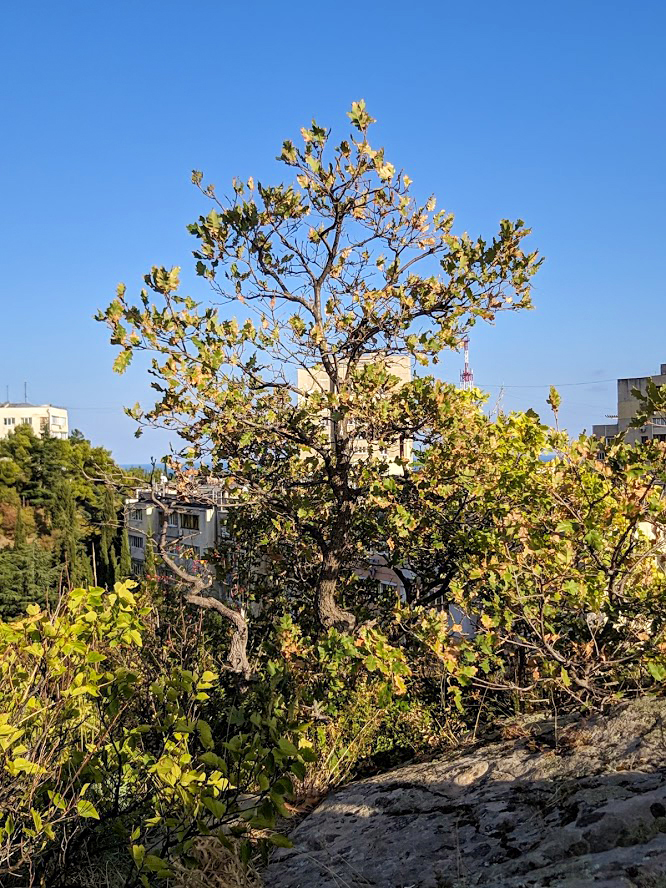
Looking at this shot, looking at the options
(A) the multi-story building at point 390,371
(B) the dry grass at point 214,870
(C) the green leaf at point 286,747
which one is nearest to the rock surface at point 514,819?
(B) the dry grass at point 214,870

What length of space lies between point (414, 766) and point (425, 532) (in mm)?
2056

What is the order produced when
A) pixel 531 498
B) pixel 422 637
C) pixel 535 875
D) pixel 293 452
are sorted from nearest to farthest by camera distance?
pixel 535 875 < pixel 422 637 < pixel 531 498 < pixel 293 452

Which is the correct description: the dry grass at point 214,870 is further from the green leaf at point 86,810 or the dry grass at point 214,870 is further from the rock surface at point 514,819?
the green leaf at point 86,810

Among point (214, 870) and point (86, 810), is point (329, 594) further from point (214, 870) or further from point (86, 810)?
point (86, 810)

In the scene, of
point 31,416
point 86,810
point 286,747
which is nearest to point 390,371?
point 286,747

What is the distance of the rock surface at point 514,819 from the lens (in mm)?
2789

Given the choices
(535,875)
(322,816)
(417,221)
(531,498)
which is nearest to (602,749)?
(535,875)

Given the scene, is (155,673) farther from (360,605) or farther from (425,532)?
(425,532)

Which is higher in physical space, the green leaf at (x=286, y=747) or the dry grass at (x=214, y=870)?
the green leaf at (x=286, y=747)

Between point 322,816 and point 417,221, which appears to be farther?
point 417,221

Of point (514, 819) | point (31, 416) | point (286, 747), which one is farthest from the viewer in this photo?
point (31, 416)

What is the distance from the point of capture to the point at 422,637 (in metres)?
4.59

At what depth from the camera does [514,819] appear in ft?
10.9

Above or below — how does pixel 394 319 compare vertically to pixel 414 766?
above
